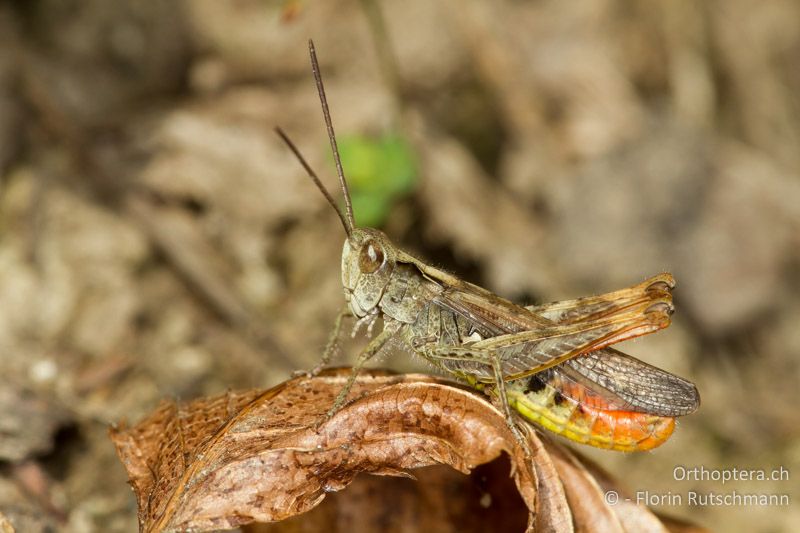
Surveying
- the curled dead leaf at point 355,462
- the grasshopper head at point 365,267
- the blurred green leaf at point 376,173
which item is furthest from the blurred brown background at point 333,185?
the grasshopper head at point 365,267

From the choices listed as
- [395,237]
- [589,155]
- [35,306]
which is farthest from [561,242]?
[35,306]

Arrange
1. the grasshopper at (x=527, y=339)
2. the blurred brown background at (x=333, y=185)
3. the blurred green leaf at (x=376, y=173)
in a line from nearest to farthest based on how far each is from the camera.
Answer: the grasshopper at (x=527, y=339), the blurred brown background at (x=333, y=185), the blurred green leaf at (x=376, y=173)

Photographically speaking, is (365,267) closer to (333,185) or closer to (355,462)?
(355,462)

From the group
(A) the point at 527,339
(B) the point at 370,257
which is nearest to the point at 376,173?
(B) the point at 370,257

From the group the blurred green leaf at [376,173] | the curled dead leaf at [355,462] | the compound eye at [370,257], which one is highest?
the blurred green leaf at [376,173]

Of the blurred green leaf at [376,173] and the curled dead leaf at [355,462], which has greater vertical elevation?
the blurred green leaf at [376,173]

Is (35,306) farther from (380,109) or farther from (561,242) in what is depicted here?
(561,242)

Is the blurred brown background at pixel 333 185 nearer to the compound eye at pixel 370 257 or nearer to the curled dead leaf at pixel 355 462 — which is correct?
the curled dead leaf at pixel 355 462

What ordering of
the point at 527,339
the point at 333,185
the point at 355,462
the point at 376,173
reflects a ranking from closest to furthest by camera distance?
the point at 355,462 → the point at 527,339 → the point at 376,173 → the point at 333,185
